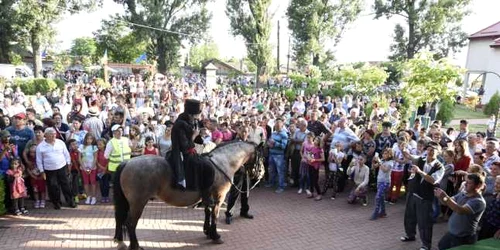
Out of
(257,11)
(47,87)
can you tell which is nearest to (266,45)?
(257,11)

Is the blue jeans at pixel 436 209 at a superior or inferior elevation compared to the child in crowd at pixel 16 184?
inferior

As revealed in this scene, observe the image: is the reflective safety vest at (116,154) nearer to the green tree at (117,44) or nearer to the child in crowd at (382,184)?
the child in crowd at (382,184)

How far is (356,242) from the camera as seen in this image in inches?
273

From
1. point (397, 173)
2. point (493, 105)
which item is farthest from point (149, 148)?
point (493, 105)

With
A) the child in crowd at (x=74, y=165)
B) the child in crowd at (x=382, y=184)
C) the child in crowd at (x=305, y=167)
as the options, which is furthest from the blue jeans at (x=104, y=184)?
the child in crowd at (x=382, y=184)

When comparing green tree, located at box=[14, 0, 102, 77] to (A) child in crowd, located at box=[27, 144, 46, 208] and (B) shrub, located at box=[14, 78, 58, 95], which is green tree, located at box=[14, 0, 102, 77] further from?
(A) child in crowd, located at box=[27, 144, 46, 208]

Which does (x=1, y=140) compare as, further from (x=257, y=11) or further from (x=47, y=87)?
(x=257, y=11)

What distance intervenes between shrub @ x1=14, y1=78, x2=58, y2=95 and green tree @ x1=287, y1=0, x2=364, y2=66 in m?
26.9

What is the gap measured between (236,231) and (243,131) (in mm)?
2778

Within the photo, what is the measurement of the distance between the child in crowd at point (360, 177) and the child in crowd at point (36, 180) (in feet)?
23.9

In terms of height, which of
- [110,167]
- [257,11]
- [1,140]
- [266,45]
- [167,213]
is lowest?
[167,213]

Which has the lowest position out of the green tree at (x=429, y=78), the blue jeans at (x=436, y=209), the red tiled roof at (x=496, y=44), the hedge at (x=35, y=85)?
the blue jeans at (x=436, y=209)

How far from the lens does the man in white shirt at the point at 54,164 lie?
26.1 feet

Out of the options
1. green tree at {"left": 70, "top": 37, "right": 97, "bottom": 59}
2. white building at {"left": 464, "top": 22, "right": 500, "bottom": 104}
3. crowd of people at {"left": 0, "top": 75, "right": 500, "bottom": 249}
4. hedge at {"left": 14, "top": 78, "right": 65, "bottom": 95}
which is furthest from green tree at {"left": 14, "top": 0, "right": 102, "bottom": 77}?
green tree at {"left": 70, "top": 37, "right": 97, "bottom": 59}
